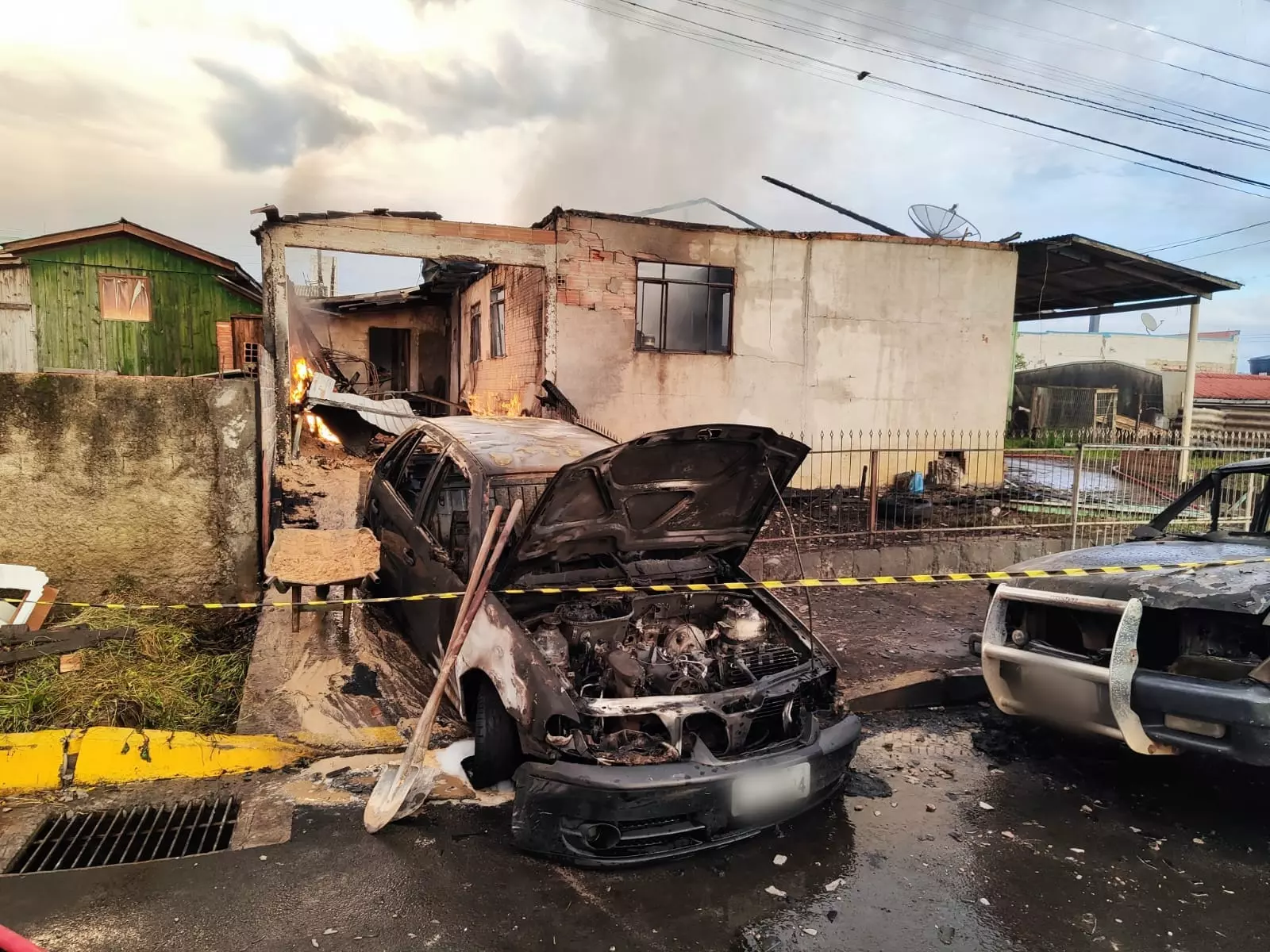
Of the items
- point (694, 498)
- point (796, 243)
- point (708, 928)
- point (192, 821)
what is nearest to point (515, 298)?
point (796, 243)

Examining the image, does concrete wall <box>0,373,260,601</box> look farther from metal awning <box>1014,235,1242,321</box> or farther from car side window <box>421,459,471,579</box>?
metal awning <box>1014,235,1242,321</box>

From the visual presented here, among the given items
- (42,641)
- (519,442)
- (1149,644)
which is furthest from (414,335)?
(1149,644)

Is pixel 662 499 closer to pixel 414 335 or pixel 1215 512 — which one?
pixel 1215 512

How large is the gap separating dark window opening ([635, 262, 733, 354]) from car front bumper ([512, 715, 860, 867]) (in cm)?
866

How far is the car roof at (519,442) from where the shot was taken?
170 inches

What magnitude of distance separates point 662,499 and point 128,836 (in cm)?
287

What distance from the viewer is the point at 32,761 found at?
3648 millimetres

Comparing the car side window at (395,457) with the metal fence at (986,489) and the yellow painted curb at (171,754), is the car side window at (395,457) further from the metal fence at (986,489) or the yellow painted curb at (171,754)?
the metal fence at (986,489)

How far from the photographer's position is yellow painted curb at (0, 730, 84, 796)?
361 cm

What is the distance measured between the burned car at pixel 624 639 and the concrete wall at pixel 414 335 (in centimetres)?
1604

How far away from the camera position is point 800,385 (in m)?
12.0

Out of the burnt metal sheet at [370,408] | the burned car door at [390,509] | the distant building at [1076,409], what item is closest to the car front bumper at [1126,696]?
the burned car door at [390,509]

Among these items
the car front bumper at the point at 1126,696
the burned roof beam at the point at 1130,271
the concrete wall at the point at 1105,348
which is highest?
the concrete wall at the point at 1105,348

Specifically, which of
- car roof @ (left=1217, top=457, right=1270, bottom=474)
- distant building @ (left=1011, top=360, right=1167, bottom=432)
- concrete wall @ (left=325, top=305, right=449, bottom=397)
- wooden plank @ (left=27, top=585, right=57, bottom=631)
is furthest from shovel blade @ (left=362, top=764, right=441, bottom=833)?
distant building @ (left=1011, top=360, right=1167, bottom=432)
